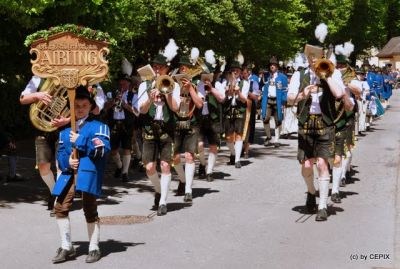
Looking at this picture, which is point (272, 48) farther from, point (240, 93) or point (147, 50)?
point (240, 93)

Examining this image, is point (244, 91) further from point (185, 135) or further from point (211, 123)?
point (185, 135)

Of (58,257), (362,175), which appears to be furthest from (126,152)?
(58,257)

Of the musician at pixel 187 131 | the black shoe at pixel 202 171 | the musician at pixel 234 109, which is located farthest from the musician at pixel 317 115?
the musician at pixel 234 109

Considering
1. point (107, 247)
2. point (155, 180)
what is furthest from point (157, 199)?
point (107, 247)

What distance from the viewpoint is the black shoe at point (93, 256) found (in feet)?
22.4

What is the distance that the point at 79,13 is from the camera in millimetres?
10453

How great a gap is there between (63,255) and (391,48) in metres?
88.6

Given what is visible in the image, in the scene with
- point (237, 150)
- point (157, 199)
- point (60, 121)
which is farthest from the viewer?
Answer: point (237, 150)

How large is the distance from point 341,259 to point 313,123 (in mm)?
2352

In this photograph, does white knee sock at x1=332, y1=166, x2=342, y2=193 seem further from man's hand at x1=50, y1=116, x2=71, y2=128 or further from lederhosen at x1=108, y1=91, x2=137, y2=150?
man's hand at x1=50, y1=116, x2=71, y2=128

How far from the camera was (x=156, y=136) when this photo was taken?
9336 mm

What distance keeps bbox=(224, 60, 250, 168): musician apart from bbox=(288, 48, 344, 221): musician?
16.2 feet

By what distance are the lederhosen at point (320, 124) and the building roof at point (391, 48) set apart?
275 feet

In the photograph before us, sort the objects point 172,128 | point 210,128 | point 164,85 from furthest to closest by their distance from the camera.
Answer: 1. point 210,128
2. point 172,128
3. point 164,85
